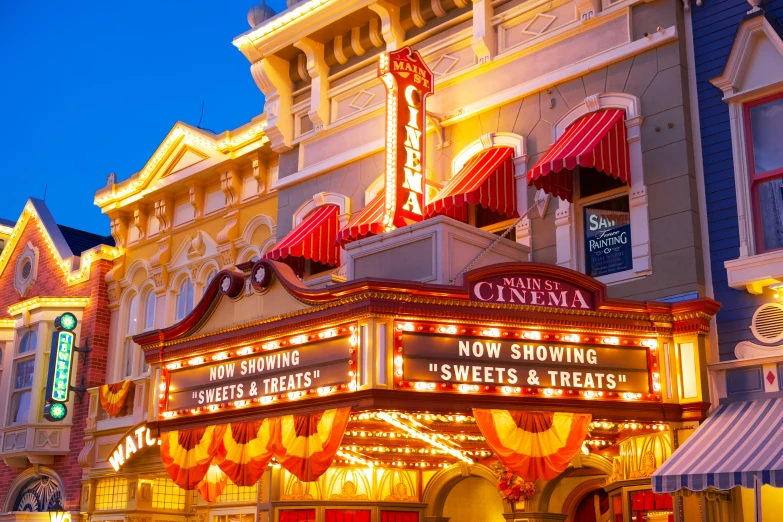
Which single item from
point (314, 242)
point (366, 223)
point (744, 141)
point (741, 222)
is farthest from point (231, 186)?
point (741, 222)

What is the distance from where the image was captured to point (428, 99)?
1653cm

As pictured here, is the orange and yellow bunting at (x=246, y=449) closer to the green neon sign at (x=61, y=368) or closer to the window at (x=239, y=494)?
the window at (x=239, y=494)

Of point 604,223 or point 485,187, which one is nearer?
point 604,223

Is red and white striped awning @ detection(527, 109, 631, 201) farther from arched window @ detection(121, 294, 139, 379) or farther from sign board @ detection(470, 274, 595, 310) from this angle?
arched window @ detection(121, 294, 139, 379)

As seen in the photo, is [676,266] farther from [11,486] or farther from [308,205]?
[11,486]

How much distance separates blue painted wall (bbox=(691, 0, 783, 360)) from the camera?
12.2m

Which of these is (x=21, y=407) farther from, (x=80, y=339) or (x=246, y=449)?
(x=246, y=449)

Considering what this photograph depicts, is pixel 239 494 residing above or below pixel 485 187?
below

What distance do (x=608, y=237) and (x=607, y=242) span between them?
0.23ft

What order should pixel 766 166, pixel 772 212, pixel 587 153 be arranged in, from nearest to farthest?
pixel 772 212 → pixel 766 166 → pixel 587 153

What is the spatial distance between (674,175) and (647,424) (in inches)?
130

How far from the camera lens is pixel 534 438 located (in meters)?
11.4

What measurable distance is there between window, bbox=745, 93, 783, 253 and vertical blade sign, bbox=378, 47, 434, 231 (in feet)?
15.3

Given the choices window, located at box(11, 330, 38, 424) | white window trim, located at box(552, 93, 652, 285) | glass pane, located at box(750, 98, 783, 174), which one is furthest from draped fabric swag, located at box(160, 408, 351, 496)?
window, located at box(11, 330, 38, 424)
